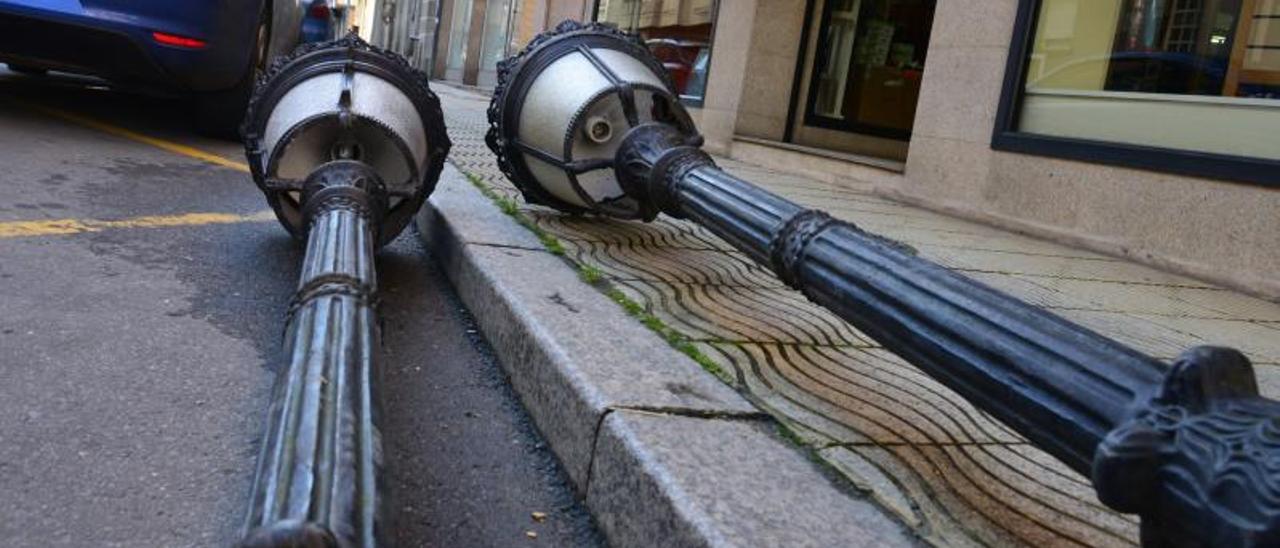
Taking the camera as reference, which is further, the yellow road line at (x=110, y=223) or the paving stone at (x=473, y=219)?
the paving stone at (x=473, y=219)

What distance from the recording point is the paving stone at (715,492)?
5.53 ft

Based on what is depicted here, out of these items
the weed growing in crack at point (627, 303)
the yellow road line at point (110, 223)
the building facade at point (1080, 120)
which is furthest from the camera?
the building facade at point (1080, 120)

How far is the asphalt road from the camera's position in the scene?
1.94m

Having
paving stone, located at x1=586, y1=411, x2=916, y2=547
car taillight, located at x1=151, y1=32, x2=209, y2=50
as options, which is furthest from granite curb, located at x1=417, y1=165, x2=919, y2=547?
car taillight, located at x1=151, y1=32, x2=209, y2=50

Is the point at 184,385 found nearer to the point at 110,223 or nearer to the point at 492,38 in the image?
the point at 110,223

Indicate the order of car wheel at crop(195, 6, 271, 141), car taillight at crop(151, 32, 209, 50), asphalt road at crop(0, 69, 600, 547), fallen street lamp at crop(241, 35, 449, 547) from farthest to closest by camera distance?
car wheel at crop(195, 6, 271, 141)
car taillight at crop(151, 32, 209, 50)
asphalt road at crop(0, 69, 600, 547)
fallen street lamp at crop(241, 35, 449, 547)

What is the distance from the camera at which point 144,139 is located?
6.47m

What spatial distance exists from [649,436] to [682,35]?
34.2 feet

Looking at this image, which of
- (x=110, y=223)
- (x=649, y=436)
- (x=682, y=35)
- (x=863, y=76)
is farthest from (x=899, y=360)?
(x=682, y=35)

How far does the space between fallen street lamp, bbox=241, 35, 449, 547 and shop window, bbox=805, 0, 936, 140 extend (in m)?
6.90

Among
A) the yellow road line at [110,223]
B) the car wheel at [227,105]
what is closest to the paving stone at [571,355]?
the yellow road line at [110,223]

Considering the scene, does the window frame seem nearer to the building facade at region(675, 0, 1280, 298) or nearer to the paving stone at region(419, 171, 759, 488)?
the building facade at region(675, 0, 1280, 298)

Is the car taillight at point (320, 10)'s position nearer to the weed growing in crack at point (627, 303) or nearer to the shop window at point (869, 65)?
the shop window at point (869, 65)

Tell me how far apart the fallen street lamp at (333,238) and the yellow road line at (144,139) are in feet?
8.12
